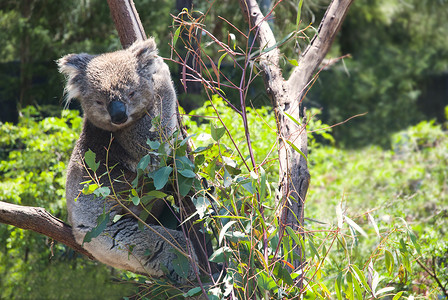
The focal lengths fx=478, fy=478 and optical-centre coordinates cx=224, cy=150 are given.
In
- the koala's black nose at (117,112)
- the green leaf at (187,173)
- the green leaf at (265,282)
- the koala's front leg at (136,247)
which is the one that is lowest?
the koala's front leg at (136,247)

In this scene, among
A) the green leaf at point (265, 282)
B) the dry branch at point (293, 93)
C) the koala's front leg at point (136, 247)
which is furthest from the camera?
the koala's front leg at point (136, 247)

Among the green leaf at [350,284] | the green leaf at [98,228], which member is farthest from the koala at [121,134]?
the green leaf at [350,284]

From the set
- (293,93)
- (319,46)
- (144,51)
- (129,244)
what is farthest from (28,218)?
(319,46)

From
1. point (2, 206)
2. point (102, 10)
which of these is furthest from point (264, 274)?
point (102, 10)

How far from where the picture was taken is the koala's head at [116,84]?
239 centimetres

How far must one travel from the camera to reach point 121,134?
8.37ft

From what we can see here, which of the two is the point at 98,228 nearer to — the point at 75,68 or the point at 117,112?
the point at 117,112

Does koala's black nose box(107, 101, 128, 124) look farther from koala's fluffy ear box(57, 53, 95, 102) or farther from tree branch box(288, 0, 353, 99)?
tree branch box(288, 0, 353, 99)

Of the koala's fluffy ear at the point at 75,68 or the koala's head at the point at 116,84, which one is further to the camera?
the koala's fluffy ear at the point at 75,68

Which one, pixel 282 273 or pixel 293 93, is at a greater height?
pixel 293 93

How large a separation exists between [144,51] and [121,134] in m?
0.46

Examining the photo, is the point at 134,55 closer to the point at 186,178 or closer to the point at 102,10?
the point at 186,178

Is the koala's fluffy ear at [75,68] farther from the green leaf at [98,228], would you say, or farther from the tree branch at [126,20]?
the green leaf at [98,228]

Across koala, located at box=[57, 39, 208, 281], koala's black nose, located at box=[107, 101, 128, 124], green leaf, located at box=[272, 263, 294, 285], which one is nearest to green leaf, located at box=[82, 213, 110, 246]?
koala, located at box=[57, 39, 208, 281]
